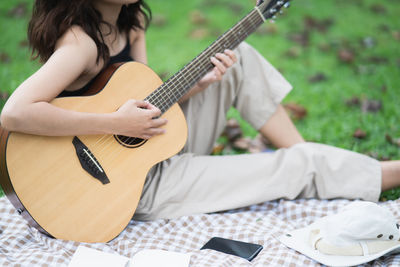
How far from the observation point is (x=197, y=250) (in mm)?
1599

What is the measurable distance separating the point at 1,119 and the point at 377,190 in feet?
5.32

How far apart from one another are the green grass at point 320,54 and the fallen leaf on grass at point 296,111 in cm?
6

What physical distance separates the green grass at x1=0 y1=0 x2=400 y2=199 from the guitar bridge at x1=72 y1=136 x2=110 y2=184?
1422mm

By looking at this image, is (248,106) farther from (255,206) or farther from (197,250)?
(197,250)

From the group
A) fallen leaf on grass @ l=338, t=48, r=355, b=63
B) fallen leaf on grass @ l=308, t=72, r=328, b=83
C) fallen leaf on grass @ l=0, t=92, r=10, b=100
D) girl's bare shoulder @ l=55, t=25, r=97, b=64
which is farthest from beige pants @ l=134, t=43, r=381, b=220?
fallen leaf on grass @ l=338, t=48, r=355, b=63

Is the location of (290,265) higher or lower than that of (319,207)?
higher

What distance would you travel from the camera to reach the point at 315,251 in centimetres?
153

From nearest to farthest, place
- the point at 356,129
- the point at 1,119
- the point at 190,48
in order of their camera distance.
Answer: the point at 1,119 → the point at 356,129 → the point at 190,48

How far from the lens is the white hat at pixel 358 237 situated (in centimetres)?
143

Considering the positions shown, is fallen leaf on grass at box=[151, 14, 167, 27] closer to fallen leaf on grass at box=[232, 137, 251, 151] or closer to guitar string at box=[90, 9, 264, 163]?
fallen leaf on grass at box=[232, 137, 251, 151]

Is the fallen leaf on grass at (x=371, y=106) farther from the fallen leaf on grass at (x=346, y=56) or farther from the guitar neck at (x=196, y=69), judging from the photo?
the guitar neck at (x=196, y=69)

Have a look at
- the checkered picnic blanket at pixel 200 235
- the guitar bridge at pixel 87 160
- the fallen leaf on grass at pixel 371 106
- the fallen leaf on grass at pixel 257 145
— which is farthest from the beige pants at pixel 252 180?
the fallen leaf on grass at pixel 371 106

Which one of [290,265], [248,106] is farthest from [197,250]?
[248,106]

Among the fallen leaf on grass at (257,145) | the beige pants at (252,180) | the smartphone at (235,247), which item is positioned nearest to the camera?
the smartphone at (235,247)
